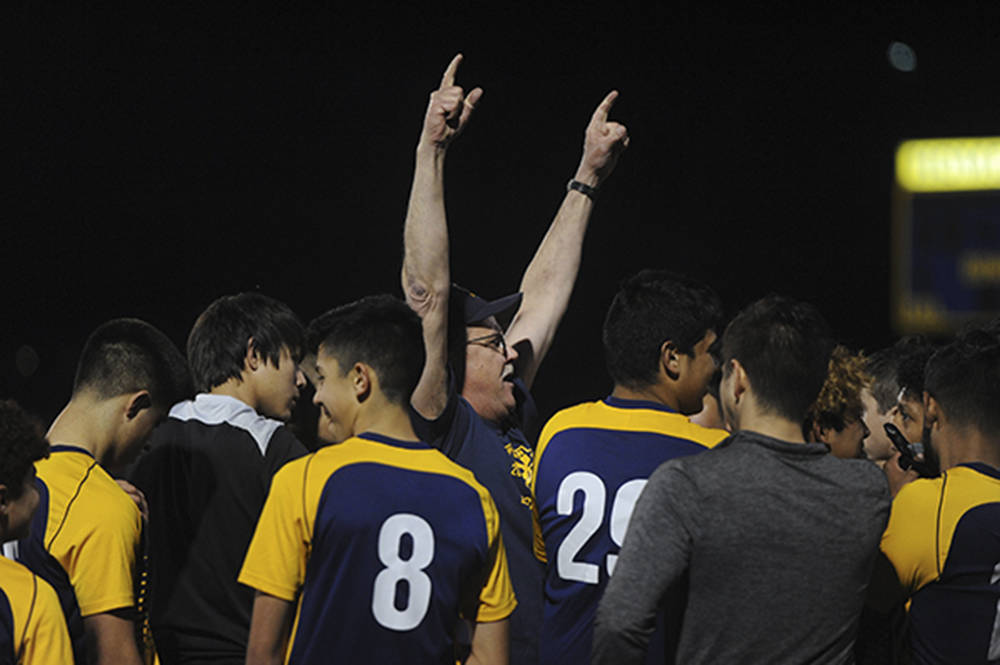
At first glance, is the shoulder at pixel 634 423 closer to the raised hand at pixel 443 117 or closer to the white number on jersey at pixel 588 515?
the white number on jersey at pixel 588 515

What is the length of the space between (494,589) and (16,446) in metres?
0.82

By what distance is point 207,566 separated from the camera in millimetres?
2461

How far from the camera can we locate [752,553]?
170 cm

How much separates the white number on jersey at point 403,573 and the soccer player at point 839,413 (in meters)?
1.04

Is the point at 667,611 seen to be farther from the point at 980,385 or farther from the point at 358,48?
the point at 358,48

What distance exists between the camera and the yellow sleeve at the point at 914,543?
2.02 meters

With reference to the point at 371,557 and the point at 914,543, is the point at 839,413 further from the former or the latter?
the point at 371,557

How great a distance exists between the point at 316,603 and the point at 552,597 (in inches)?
19.7

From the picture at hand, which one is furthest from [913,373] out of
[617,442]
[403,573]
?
[403,573]

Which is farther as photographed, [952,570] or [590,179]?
[590,179]

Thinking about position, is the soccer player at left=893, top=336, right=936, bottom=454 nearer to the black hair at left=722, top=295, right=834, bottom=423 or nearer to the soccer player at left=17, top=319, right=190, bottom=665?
the black hair at left=722, top=295, right=834, bottom=423

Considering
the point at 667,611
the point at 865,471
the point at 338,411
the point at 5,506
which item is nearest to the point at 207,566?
the point at 338,411

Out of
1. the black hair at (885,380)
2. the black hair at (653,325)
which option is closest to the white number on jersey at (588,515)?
the black hair at (653,325)

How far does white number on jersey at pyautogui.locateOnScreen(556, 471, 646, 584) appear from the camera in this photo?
2041mm
